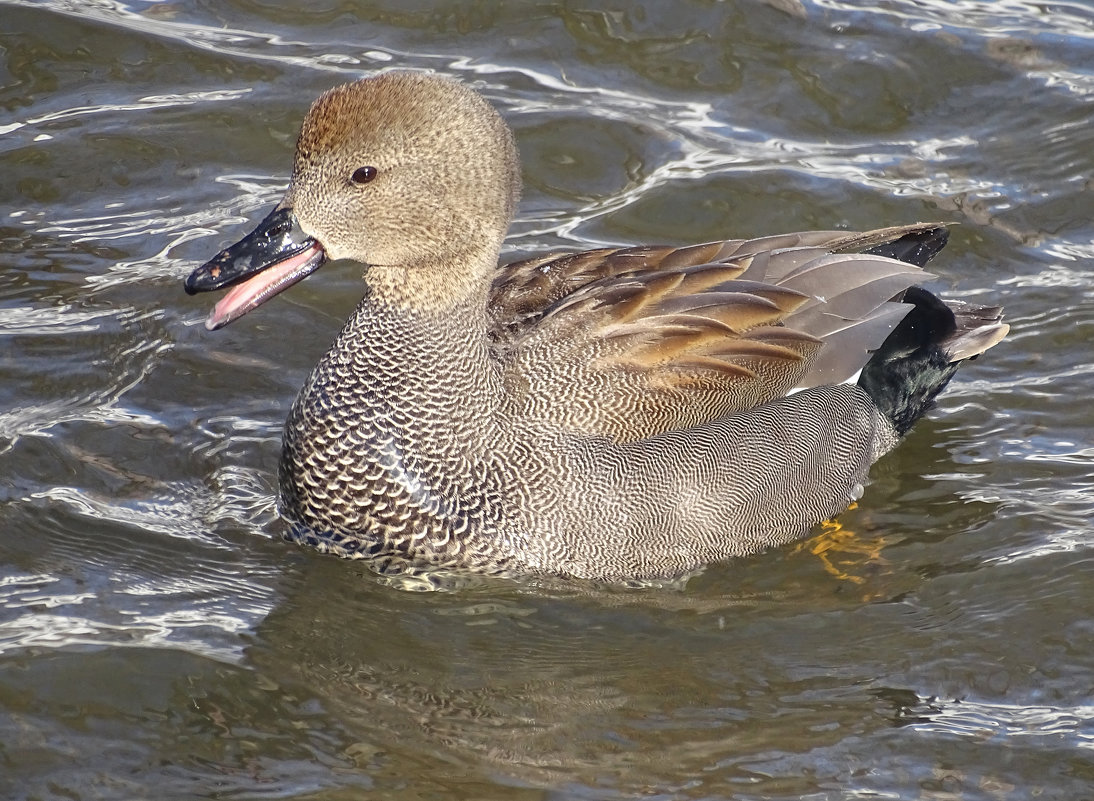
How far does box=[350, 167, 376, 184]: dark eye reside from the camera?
5.62 meters

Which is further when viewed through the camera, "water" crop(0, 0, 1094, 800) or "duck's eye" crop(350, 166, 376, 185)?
"duck's eye" crop(350, 166, 376, 185)

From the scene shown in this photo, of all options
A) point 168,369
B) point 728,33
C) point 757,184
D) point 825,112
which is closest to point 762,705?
point 168,369

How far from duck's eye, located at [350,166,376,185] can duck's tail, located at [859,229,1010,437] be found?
2.40 m

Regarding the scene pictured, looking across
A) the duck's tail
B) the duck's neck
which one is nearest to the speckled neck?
the duck's neck

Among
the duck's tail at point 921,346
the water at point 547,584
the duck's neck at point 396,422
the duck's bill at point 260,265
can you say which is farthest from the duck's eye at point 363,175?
the duck's tail at point 921,346

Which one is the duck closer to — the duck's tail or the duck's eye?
the duck's eye

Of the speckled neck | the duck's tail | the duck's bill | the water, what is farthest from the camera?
the duck's tail

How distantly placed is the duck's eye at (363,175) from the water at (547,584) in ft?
4.79

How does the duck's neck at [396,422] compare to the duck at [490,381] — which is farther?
the duck's neck at [396,422]

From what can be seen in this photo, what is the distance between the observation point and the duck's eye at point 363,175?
562 centimetres

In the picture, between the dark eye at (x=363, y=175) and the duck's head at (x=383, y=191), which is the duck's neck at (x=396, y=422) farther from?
the dark eye at (x=363, y=175)

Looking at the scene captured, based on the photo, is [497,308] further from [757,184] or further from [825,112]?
[825,112]

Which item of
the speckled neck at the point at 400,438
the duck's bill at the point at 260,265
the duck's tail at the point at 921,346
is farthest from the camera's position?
the duck's tail at the point at 921,346

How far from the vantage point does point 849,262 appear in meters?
6.52
